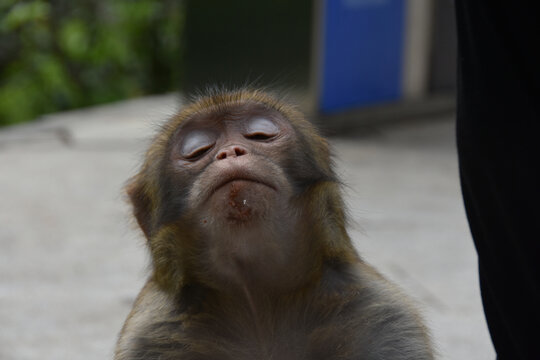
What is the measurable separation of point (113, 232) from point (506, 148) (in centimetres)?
377

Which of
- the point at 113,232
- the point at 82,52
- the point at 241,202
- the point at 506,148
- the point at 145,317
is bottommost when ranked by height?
the point at 82,52

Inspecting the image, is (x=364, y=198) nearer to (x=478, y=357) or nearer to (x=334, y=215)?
(x=478, y=357)

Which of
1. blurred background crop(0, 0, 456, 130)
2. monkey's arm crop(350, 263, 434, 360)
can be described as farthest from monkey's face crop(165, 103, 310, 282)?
blurred background crop(0, 0, 456, 130)

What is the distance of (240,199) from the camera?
2.29 metres

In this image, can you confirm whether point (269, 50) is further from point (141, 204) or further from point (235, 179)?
point (235, 179)

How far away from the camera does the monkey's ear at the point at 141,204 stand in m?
2.63

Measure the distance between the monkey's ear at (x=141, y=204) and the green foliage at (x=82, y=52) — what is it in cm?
818

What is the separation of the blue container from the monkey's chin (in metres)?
5.85

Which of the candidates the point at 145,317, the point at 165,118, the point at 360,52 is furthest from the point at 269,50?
the point at 145,317

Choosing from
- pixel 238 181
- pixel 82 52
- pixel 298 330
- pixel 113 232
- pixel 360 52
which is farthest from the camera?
pixel 82 52

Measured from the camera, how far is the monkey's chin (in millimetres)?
→ 2283

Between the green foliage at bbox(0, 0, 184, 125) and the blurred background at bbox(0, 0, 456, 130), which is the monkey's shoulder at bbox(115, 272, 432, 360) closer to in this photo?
the blurred background at bbox(0, 0, 456, 130)

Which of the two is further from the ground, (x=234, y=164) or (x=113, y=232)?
(x=234, y=164)

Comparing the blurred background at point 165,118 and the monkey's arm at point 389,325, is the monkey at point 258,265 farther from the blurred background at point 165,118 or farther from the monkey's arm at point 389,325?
the blurred background at point 165,118
